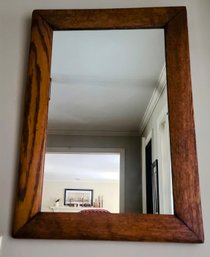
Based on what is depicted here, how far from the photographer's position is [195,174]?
1.05 m

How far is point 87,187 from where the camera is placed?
113cm

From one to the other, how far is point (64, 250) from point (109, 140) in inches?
17.9

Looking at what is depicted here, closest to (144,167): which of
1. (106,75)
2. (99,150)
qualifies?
(99,150)

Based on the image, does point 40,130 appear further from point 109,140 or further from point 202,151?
point 202,151

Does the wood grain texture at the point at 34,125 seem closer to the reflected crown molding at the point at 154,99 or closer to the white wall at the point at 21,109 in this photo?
the white wall at the point at 21,109

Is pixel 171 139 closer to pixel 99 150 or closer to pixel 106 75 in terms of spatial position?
pixel 99 150

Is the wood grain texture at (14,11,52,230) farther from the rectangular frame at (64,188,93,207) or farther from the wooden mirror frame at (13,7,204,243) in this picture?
the rectangular frame at (64,188,93,207)

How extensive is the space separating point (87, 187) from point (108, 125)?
0.28m

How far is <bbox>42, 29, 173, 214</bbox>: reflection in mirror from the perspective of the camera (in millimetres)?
1094

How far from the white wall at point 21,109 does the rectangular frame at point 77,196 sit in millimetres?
135

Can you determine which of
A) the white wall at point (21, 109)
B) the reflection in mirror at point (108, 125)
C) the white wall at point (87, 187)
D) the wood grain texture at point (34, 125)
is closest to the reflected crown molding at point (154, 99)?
the reflection in mirror at point (108, 125)

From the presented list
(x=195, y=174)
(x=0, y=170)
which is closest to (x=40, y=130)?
(x=0, y=170)

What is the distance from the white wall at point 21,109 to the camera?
1.01 m

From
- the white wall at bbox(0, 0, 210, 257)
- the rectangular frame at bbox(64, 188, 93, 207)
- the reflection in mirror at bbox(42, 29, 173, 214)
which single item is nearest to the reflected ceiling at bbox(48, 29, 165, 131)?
the reflection in mirror at bbox(42, 29, 173, 214)
